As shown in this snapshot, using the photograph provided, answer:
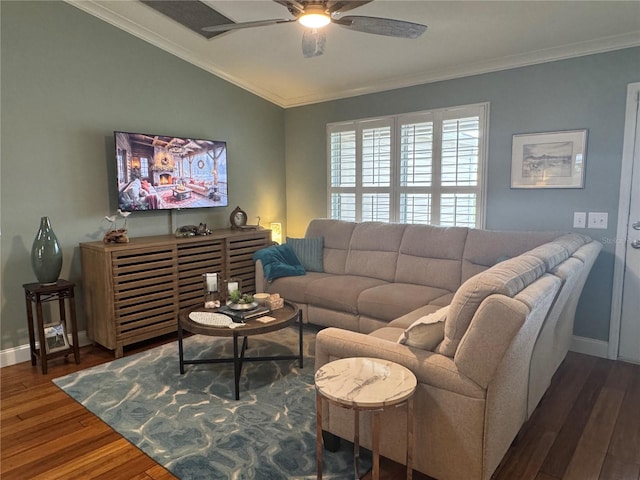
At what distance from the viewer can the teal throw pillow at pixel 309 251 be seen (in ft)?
14.7

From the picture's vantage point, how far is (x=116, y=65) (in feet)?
12.8

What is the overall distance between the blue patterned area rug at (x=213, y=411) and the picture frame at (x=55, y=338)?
0.34 m

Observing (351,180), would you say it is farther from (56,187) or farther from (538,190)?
(56,187)

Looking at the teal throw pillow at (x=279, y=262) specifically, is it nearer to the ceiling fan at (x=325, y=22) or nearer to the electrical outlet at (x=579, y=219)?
the ceiling fan at (x=325, y=22)

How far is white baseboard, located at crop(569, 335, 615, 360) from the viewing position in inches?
138

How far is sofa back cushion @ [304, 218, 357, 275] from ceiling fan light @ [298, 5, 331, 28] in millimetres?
2373

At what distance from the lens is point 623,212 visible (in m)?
3.33

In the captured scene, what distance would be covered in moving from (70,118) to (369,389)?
347 cm

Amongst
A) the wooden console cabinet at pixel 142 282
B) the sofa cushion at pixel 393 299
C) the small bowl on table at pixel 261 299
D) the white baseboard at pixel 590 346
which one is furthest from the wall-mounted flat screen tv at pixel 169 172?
the white baseboard at pixel 590 346

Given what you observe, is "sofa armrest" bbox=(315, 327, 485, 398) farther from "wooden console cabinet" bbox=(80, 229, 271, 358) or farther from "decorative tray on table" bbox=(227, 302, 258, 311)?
"wooden console cabinet" bbox=(80, 229, 271, 358)

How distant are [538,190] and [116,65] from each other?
4.02 meters

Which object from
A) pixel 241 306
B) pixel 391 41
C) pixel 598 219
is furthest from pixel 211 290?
pixel 598 219

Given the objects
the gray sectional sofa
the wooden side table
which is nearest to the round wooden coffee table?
the gray sectional sofa

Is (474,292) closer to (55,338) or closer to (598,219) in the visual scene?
(598,219)
